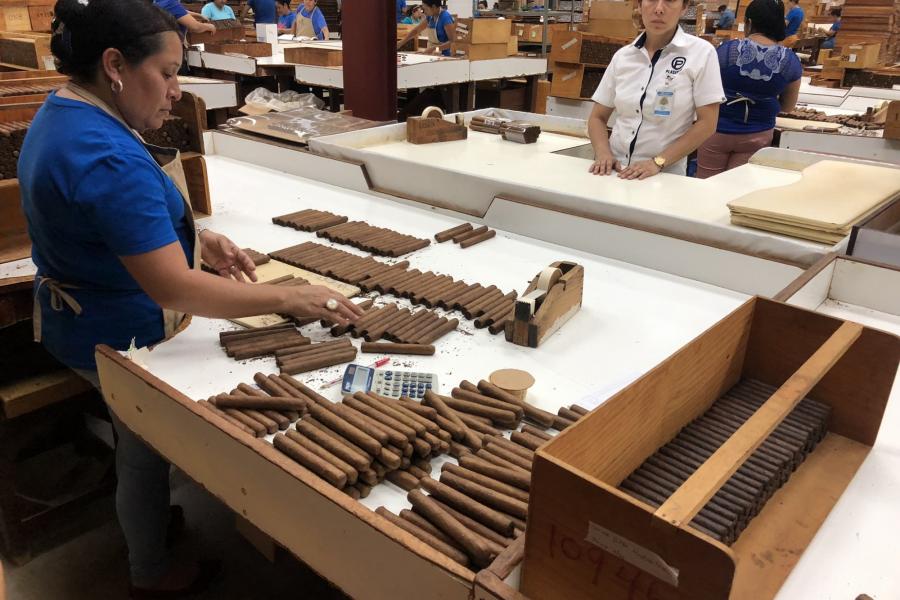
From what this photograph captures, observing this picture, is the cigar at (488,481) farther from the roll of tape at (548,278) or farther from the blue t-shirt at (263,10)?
the blue t-shirt at (263,10)

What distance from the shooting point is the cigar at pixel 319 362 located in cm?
198

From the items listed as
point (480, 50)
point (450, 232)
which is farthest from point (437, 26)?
point (450, 232)

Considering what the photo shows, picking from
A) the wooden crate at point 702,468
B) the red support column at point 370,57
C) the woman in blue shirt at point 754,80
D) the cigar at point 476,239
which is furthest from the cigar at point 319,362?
the woman in blue shirt at point 754,80

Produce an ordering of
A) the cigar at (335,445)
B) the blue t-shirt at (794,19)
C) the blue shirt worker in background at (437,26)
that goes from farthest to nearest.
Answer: the blue t-shirt at (794,19) → the blue shirt worker in background at (437,26) → the cigar at (335,445)

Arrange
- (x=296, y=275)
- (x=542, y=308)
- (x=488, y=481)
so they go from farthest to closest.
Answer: (x=296, y=275) < (x=542, y=308) < (x=488, y=481)

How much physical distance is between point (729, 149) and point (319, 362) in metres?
3.73

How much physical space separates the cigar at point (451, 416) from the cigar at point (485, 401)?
5 centimetres

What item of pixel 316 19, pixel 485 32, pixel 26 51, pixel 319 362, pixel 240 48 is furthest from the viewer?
pixel 316 19

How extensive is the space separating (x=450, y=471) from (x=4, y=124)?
8.24 ft

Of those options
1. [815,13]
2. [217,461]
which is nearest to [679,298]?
[217,461]

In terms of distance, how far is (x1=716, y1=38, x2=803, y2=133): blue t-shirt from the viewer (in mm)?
4445

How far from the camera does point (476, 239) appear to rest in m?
3.01

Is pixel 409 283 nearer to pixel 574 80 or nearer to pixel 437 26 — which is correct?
pixel 574 80

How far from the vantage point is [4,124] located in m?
2.84
